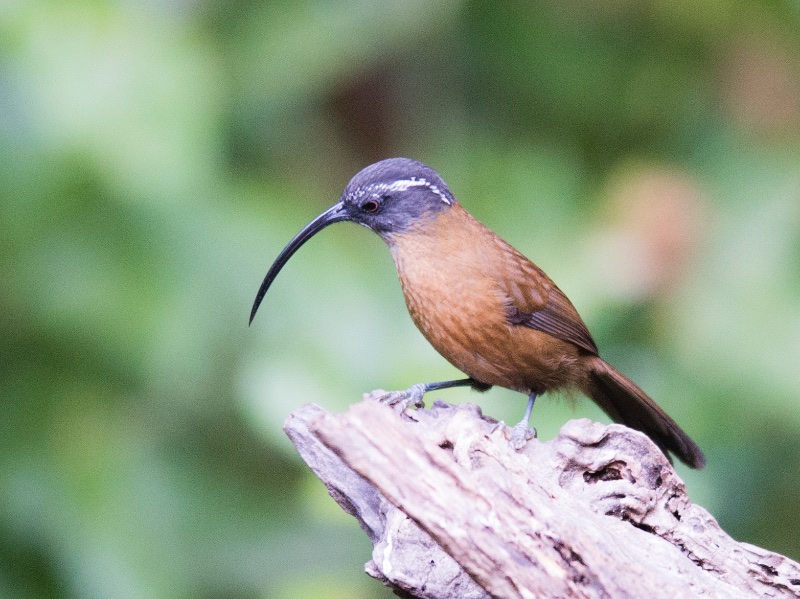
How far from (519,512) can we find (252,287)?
3300 millimetres

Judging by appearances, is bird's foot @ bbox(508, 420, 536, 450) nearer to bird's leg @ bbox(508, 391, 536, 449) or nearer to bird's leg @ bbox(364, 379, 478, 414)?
bird's leg @ bbox(508, 391, 536, 449)

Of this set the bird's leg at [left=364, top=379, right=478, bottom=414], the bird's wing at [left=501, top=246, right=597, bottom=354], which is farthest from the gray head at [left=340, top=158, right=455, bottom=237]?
the bird's leg at [left=364, top=379, right=478, bottom=414]

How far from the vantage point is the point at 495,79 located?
25.1 feet

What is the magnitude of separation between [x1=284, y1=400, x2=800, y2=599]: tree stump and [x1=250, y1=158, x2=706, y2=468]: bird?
37 centimetres

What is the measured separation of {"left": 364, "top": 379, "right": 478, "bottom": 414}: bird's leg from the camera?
15.7 feet

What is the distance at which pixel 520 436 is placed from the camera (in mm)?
4363

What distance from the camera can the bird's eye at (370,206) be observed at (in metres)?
5.00

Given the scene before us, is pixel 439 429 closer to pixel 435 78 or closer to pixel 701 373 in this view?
pixel 701 373

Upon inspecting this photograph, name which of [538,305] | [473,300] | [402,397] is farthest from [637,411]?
[402,397]

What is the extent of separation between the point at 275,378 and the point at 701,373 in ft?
7.68

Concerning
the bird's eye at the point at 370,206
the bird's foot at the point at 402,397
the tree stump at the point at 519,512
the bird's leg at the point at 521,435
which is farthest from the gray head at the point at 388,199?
the bird's leg at the point at 521,435

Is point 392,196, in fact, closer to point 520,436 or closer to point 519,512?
point 520,436

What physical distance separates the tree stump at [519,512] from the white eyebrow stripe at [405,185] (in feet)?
3.35

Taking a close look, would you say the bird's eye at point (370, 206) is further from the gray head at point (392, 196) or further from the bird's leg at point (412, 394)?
the bird's leg at point (412, 394)
